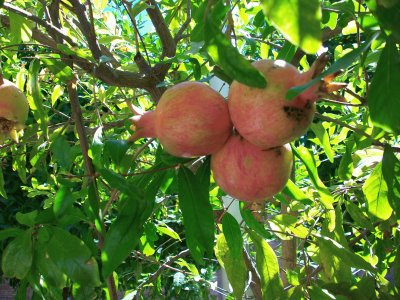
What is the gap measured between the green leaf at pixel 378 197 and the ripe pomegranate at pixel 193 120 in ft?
1.58

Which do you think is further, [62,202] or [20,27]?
[20,27]

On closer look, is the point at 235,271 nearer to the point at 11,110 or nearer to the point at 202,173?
the point at 202,173

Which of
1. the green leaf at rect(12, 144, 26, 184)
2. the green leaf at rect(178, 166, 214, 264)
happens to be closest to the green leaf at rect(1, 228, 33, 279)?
the green leaf at rect(178, 166, 214, 264)

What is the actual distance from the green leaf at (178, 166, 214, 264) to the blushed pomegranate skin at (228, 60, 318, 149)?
21 cm

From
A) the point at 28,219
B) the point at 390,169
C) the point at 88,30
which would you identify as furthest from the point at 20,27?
the point at 390,169

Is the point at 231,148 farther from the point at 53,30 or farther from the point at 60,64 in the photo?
the point at 53,30

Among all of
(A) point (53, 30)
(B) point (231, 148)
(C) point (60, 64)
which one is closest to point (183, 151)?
(B) point (231, 148)

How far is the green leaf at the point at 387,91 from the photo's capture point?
24.8 inches

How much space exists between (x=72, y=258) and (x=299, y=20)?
1.94 ft

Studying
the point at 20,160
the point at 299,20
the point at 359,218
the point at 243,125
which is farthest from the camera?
the point at 20,160

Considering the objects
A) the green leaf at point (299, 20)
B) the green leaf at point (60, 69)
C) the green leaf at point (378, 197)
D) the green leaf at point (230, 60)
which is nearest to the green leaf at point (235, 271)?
the green leaf at point (378, 197)

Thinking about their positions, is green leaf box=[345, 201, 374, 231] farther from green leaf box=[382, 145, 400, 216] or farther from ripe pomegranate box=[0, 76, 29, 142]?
ripe pomegranate box=[0, 76, 29, 142]

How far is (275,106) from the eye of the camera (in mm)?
658

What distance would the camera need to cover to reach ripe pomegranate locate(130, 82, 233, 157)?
737mm
